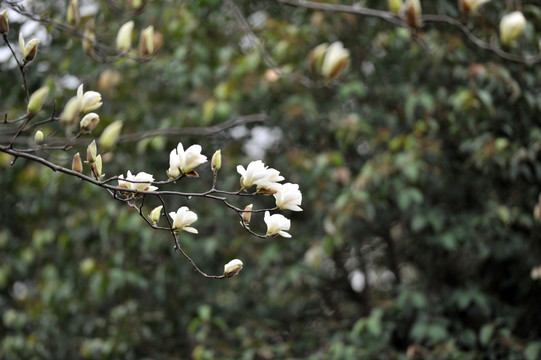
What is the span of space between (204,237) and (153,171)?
1.03 ft

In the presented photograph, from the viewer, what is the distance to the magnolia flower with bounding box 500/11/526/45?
1.45 m

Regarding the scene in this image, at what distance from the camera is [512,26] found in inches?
57.5

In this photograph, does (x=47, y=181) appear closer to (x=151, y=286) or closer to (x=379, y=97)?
(x=151, y=286)

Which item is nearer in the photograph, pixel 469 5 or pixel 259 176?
pixel 259 176

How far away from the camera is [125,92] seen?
2.50 meters

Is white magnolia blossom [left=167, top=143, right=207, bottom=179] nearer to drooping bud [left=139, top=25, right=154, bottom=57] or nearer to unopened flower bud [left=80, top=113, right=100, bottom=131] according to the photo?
unopened flower bud [left=80, top=113, right=100, bottom=131]

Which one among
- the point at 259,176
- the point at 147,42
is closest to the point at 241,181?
the point at 259,176

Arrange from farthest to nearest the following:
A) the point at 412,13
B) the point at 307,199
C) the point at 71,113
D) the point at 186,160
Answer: the point at 307,199 → the point at 412,13 → the point at 71,113 → the point at 186,160

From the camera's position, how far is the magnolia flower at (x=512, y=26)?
4.76 feet

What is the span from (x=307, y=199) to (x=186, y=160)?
5.17 feet

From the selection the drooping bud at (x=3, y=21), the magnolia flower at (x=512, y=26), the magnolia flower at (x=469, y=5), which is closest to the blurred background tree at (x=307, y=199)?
the magnolia flower at (x=512, y=26)

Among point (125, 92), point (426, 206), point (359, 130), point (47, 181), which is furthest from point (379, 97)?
point (47, 181)

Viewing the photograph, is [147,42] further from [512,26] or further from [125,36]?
[512,26]

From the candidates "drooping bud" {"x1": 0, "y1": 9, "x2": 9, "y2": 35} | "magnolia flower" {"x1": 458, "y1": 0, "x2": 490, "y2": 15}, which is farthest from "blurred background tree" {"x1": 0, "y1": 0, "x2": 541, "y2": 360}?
"drooping bud" {"x1": 0, "y1": 9, "x2": 9, "y2": 35}
